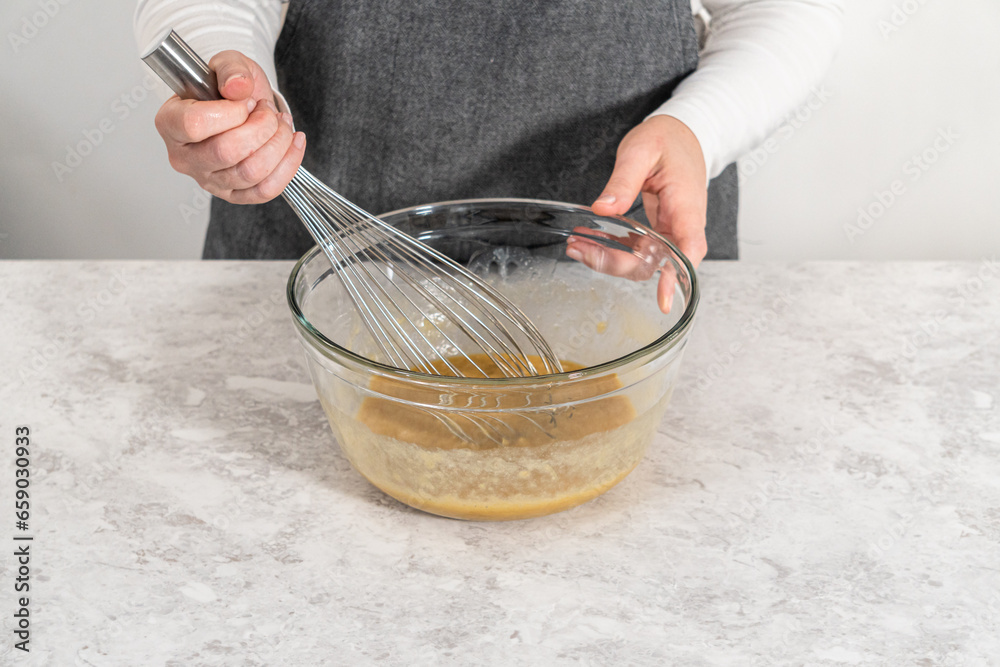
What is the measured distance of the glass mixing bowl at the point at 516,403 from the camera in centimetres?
43

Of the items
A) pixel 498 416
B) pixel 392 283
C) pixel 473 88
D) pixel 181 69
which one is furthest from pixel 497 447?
pixel 473 88

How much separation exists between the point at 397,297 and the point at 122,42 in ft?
3.58

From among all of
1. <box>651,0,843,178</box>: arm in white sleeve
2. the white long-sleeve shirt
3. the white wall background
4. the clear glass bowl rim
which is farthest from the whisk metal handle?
the white wall background

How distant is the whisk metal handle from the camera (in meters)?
0.40

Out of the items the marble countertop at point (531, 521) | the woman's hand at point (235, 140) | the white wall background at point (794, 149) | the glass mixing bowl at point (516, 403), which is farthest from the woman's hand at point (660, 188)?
the white wall background at point (794, 149)

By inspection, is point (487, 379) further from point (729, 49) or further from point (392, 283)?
point (729, 49)

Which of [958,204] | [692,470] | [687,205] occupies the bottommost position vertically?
[958,204]

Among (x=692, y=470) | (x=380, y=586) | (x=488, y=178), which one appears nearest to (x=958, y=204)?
(x=488, y=178)

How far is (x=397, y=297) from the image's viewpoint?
60 cm

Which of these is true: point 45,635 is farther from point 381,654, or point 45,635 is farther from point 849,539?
point 849,539

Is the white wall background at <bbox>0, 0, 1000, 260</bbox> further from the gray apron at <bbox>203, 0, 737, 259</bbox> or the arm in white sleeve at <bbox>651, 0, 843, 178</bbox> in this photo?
the gray apron at <bbox>203, 0, 737, 259</bbox>

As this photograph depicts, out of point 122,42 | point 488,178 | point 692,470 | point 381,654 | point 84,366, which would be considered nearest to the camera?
point 381,654

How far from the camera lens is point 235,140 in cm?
45

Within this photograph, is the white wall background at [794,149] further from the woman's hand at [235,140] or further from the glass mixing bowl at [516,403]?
the woman's hand at [235,140]
